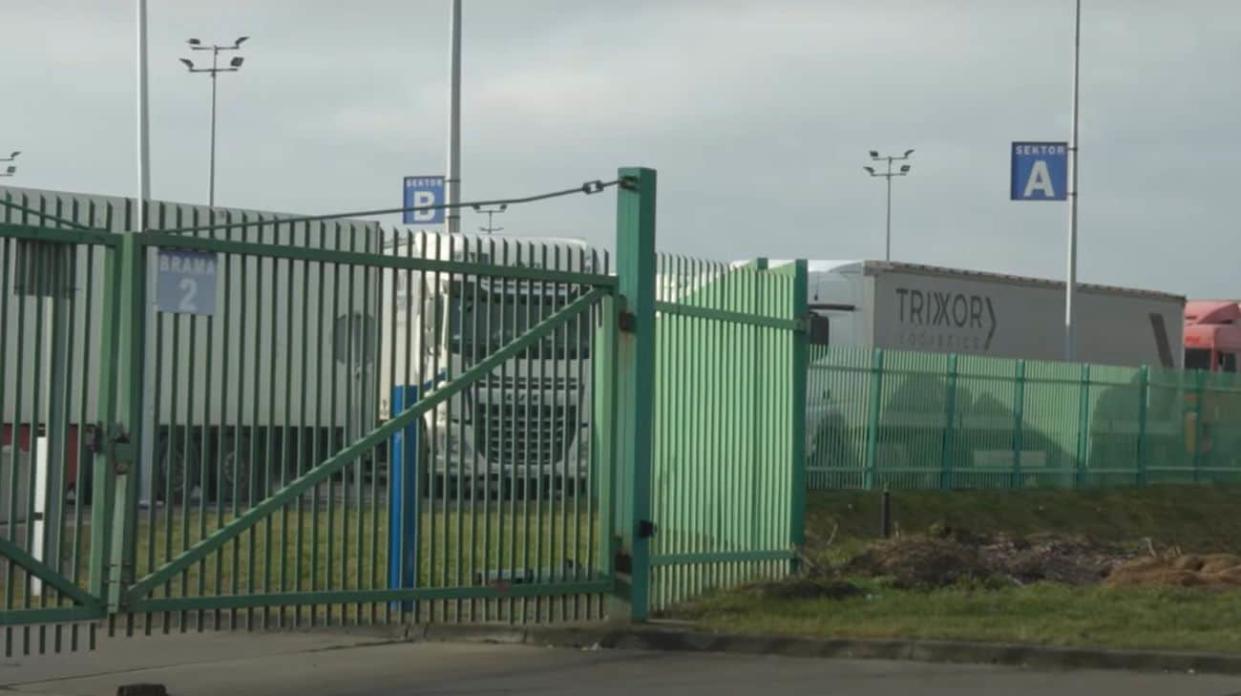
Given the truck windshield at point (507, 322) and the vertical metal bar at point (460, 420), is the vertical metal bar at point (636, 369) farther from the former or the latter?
the vertical metal bar at point (460, 420)

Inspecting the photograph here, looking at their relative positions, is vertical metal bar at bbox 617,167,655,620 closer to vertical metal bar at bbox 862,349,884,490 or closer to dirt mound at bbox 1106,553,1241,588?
dirt mound at bbox 1106,553,1241,588

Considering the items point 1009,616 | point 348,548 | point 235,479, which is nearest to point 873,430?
point 1009,616

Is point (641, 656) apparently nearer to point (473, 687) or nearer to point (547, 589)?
point (547, 589)

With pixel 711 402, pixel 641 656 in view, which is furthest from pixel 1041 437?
pixel 641 656

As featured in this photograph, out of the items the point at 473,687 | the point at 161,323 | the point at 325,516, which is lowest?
the point at 473,687

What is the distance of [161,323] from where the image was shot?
35.0 ft

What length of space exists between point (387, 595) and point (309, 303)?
1.84 meters

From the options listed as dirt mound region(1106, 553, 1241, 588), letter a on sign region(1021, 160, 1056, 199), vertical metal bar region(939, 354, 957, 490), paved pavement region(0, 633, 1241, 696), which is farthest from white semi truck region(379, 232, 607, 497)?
letter a on sign region(1021, 160, 1056, 199)

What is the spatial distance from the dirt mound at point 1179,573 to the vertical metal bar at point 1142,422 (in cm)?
1602

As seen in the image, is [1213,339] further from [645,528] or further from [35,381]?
[35,381]

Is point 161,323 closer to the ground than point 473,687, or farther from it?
farther from it

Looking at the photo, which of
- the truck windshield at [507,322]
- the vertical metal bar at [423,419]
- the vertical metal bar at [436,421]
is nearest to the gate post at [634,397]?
the truck windshield at [507,322]

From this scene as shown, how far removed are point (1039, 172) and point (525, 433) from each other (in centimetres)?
2254

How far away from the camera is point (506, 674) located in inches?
463
